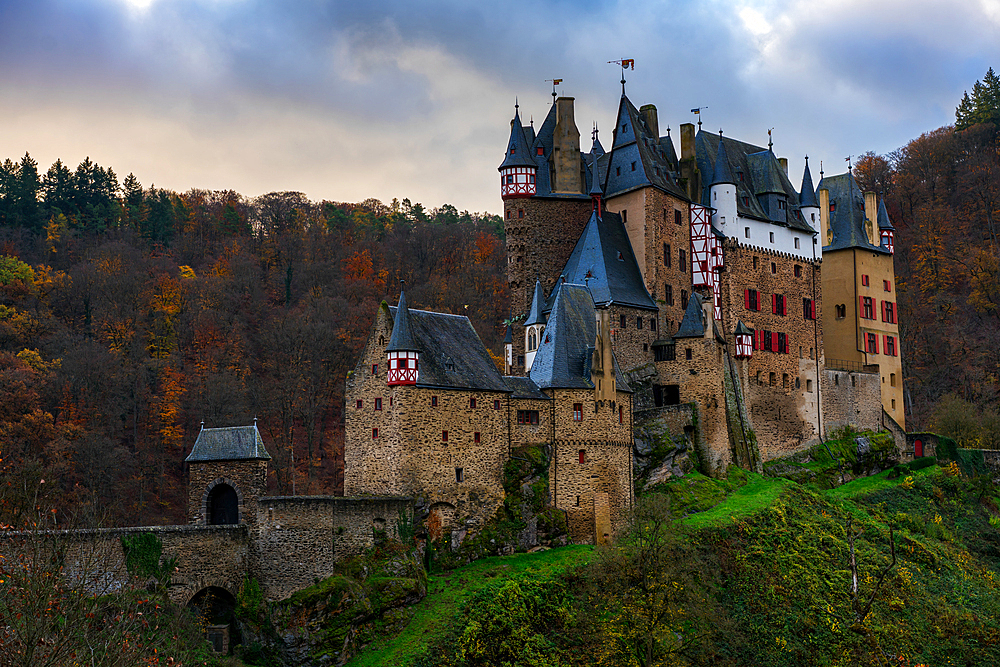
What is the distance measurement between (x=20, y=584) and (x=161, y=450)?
33801 millimetres

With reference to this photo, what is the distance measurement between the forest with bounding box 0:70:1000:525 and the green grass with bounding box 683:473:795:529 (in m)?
16.6

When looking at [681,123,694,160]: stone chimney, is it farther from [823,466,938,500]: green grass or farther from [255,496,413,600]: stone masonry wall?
[255,496,413,600]: stone masonry wall

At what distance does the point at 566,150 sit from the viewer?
160 feet

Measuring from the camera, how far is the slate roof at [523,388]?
37.1 metres

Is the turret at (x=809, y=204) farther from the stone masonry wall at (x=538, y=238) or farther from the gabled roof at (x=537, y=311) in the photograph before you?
the gabled roof at (x=537, y=311)

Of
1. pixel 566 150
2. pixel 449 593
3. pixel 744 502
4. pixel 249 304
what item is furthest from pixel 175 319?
pixel 744 502

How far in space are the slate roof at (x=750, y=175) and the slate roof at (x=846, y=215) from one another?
107 inches

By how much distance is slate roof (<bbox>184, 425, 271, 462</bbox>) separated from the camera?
34.2m

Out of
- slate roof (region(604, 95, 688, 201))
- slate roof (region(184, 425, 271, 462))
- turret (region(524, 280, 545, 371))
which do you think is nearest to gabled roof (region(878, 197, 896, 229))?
slate roof (region(604, 95, 688, 201))

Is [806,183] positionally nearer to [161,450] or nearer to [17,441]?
[161,450]

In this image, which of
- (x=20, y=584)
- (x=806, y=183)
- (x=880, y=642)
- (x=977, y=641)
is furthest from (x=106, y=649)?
(x=806, y=183)

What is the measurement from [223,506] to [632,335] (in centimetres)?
1903

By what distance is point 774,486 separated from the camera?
4491 cm

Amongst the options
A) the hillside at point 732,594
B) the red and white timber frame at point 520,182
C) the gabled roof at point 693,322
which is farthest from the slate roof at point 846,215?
the red and white timber frame at point 520,182
